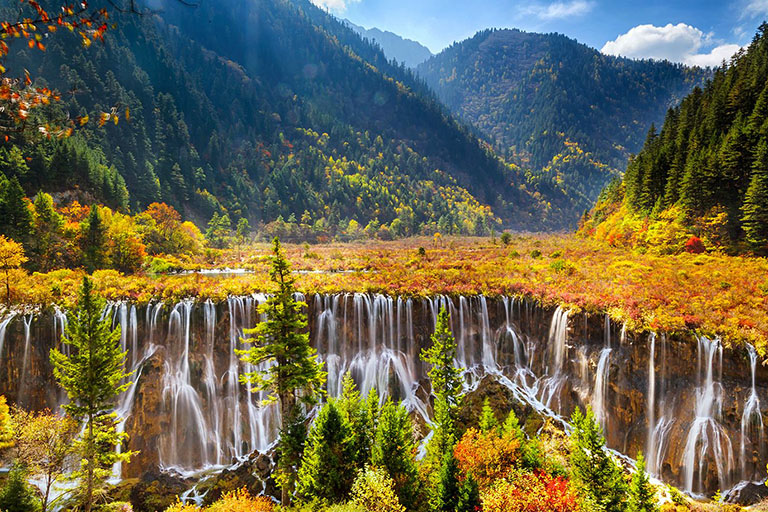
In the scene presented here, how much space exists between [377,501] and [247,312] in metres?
19.9

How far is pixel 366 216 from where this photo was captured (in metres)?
148

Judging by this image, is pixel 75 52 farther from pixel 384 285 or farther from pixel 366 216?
pixel 384 285

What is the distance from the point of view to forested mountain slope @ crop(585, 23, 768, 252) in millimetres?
36344

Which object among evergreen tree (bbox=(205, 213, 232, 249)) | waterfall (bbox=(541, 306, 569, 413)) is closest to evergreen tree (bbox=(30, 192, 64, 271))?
evergreen tree (bbox=(205, 213, 232, 249))

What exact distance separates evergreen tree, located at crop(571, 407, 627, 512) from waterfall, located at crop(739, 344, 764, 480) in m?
9.26

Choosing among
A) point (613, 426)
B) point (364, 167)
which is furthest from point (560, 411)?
point (364, 167)

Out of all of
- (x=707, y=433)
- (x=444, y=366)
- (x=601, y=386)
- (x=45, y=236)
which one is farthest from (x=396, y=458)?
(x=45, y=236)

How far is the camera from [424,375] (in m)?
33.2

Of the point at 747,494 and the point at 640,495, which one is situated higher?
the point at 640,495

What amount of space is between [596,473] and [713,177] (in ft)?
125

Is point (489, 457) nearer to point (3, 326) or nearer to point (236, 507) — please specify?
point (236, 507)

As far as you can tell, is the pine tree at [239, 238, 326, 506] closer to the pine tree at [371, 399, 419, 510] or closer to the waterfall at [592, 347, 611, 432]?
the pine tree at [371, 399, 419, 510]

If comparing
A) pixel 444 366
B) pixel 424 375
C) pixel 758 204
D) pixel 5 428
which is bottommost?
pixel 424 375

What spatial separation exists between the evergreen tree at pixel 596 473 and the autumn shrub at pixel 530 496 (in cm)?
90
